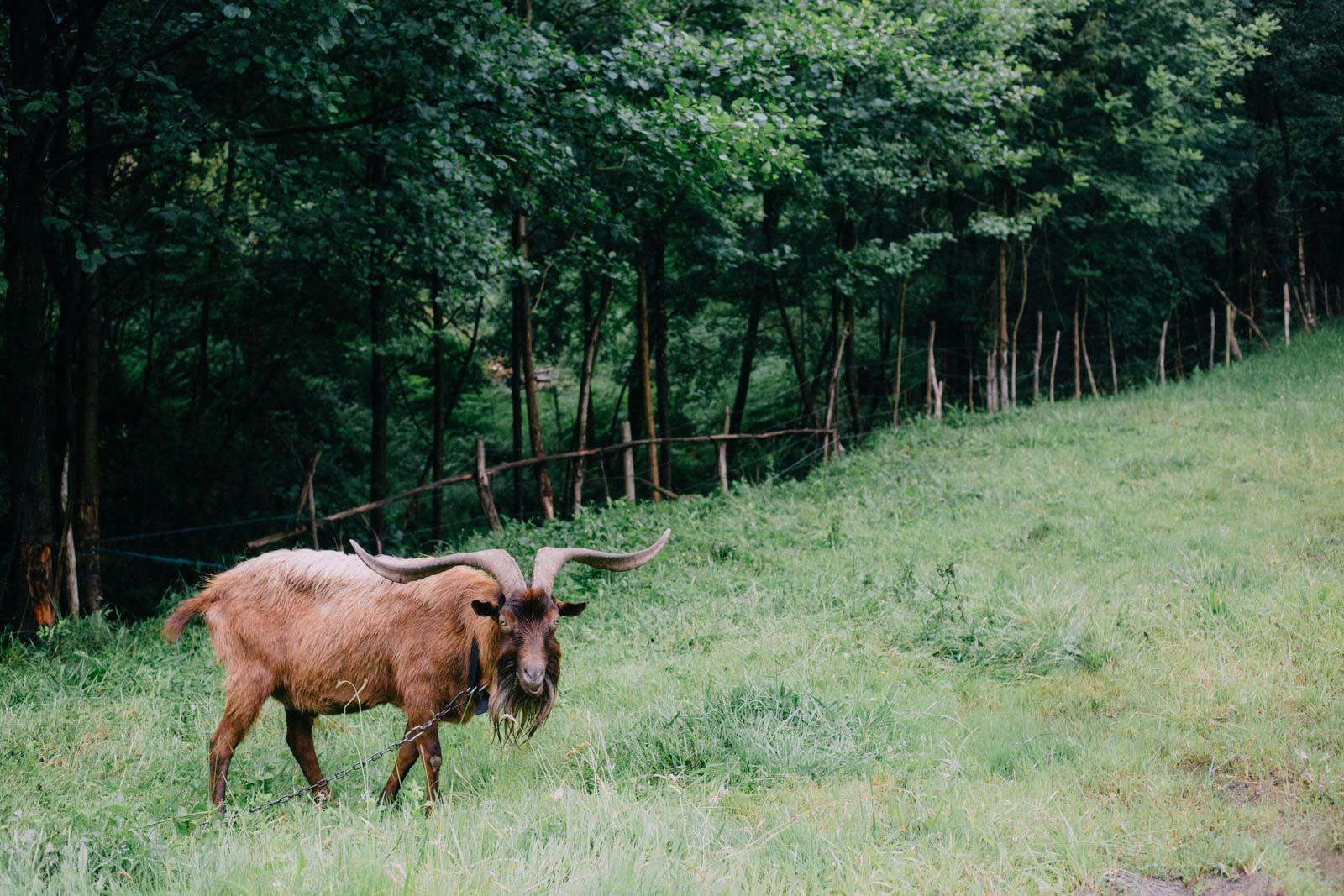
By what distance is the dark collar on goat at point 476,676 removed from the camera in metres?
4.38

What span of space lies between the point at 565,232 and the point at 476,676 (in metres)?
11.3

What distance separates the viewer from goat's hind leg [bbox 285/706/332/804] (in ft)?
16.1

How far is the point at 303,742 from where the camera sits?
16.2ft

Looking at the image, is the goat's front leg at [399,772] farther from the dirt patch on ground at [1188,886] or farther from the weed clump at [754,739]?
the dirt patch on ground at [1188,886]

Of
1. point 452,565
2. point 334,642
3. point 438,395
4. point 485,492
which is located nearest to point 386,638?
point 334,642

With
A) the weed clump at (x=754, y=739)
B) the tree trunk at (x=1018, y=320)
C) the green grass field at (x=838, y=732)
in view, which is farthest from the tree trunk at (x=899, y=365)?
the weed clump at (x=754, y=739)

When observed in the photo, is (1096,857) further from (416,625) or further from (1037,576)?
(1037,576)

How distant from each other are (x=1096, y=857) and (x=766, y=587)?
4.48m

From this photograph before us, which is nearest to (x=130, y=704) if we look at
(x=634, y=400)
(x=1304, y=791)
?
(x=1304, y=791)

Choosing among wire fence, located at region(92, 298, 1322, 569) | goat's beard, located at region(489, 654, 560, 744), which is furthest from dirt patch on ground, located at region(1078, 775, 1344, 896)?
wire fence, located at region(92, 298, 1322, 569)

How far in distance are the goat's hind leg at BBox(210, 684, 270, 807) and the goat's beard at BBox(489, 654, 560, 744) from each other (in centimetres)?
133

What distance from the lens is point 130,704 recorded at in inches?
236

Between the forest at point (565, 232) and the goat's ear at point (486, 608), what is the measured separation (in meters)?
4.40

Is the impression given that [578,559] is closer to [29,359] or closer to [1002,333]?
[29,359]
